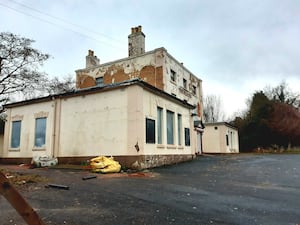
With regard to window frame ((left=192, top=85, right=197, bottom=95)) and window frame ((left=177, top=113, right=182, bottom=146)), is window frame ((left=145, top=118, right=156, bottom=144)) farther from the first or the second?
window frame ((left=192, top=85, right=197, bottom=95))

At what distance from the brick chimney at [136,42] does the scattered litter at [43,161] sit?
42.0 ft

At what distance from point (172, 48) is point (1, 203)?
812 inches

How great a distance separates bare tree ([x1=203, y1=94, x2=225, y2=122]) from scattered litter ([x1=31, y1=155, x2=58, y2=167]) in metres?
39.7

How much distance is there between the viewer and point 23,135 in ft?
53.1

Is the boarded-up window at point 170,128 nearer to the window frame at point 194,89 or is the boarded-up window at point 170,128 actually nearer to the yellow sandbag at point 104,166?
the yellow sandbag at point 104,166

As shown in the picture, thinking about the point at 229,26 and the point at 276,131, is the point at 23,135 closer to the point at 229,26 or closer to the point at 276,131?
the point at 229,26

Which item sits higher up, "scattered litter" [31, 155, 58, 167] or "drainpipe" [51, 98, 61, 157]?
"drainpipe" [51, 98, 61, 157]

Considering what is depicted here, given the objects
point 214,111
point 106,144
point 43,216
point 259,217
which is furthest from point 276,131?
point 43,216

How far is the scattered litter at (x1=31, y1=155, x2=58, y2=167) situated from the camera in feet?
44.4

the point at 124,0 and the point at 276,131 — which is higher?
the point at 124,0

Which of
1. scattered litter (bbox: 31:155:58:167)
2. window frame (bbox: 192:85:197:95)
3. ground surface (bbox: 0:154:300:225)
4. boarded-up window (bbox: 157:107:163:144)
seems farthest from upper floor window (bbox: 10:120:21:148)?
window frame (bbox: 192:85:197:95)

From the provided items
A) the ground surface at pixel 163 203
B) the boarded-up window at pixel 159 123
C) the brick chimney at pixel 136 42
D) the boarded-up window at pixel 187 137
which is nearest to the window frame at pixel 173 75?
the brick chimney at pixel 136 42

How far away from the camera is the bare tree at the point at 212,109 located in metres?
50.6

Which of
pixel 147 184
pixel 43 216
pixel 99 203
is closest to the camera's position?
pixel 43 216
